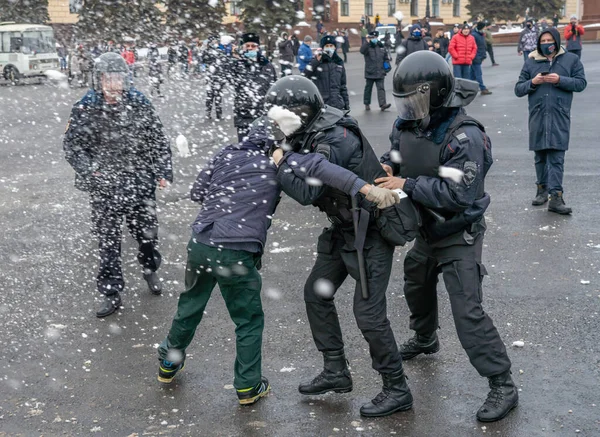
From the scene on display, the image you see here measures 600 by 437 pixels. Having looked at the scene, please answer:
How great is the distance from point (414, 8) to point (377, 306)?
64402 millimetres

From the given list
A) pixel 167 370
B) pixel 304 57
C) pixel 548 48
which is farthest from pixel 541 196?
pixel 304 57

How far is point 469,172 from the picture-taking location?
154 inches

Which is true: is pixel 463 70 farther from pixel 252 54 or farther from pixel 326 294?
pixel 326 294

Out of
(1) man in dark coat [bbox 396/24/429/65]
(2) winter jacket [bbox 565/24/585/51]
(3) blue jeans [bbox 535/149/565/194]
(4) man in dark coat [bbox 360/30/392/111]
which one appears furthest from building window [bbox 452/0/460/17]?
(3) blue jeans [bbox 535/149/565/194]

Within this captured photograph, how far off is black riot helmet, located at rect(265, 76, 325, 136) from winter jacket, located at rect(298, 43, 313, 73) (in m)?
12.6

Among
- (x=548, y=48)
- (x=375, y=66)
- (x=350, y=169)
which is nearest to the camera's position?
(x=350, y=169)

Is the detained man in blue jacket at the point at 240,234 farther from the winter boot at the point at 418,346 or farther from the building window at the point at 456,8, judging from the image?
the building window at the point at 456,8

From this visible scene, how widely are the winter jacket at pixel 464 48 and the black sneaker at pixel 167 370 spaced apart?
51.7 feet

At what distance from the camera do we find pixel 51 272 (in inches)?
270

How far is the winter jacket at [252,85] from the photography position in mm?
11781

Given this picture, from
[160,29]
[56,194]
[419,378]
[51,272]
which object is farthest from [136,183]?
[160,29]

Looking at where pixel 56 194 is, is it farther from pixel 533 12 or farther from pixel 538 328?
pixel 533 12

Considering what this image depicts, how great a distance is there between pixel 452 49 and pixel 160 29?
30.4m

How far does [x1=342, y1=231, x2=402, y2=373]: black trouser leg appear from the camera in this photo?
4.09 metres
